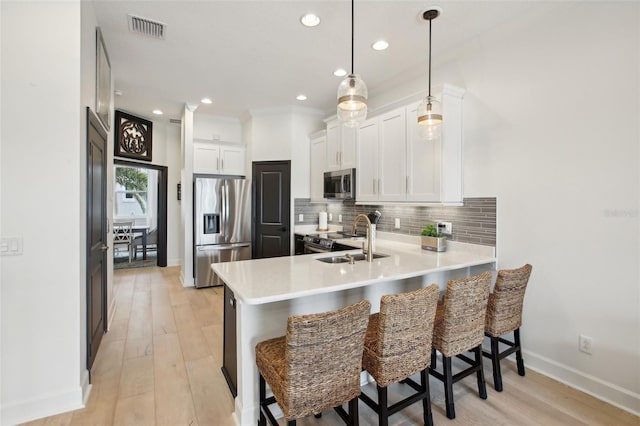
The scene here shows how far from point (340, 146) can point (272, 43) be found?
165cm

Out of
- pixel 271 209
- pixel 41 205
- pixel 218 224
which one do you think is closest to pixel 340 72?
pixel 271 209

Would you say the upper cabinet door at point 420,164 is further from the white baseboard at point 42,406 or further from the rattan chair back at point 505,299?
the white baseboard at point 42,406

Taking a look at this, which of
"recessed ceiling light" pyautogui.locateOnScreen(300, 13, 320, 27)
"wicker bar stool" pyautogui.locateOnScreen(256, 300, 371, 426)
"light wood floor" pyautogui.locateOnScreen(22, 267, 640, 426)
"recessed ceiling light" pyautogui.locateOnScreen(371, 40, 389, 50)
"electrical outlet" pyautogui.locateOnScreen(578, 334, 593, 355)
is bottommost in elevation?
"light wood floor" pyautogui.locateOnScreen(22, 267, 640, 426)

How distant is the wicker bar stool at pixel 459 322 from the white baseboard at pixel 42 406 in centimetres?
236

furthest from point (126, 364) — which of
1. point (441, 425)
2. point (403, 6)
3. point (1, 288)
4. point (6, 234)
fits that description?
point (403, 6)

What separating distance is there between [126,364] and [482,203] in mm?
3405

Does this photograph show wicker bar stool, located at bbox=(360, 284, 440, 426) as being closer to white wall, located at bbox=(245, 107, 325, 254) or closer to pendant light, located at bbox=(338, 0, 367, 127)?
pendant light, located at bbox=(338, 0, 367, 127)

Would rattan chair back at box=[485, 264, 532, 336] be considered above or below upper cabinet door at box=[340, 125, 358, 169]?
below

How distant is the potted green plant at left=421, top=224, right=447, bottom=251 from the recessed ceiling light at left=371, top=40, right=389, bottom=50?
1.82 m

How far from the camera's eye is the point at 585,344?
7.41ft

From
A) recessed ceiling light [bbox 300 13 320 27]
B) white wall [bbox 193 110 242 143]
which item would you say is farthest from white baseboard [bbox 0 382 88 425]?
white wall [bbox 193 110 242 143]

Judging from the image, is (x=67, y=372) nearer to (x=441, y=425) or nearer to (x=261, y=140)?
(x=441, y=425)

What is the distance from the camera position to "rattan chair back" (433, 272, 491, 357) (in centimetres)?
192

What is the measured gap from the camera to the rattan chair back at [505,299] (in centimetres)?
221
